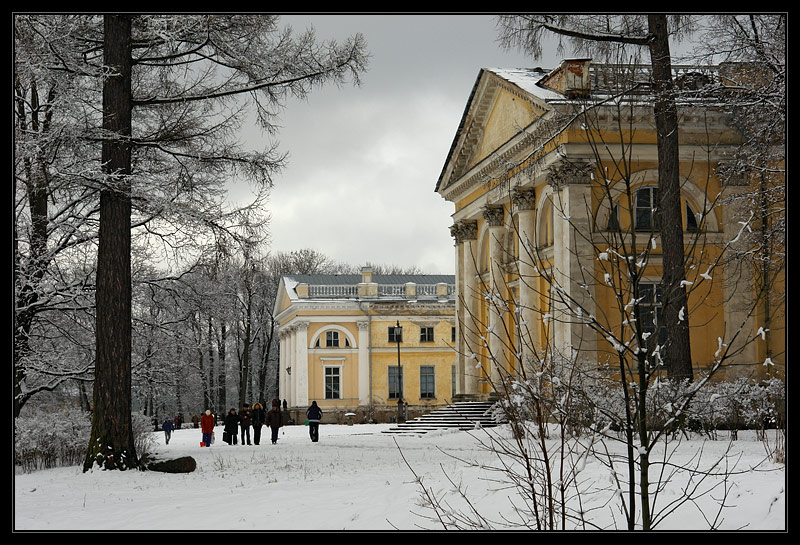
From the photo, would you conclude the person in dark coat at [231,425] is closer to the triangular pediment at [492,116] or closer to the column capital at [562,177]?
the column capital at [562,177]

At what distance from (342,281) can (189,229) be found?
45715 millimetres

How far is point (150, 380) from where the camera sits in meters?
19.4

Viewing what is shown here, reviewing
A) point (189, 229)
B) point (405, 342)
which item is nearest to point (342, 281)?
point (405, 342)

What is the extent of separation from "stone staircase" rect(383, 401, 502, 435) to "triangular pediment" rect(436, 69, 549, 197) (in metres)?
8.55

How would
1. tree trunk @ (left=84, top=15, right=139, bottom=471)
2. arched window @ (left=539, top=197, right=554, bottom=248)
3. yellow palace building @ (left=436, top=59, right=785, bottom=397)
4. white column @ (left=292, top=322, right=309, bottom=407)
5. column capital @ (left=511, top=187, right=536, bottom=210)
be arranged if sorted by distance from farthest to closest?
white column @ (left=292, top=322, right=309, bottom=407) < column capital @ (left=511, top=187, right=536, bottom=210) < arched window @ (left=539, top=197, right=554, bottom=248) < yellow palace building @ (left=436, top=59, right=785, bottom=397) < tree trunk @ (left=84, top=15, right=139, bottom=471)

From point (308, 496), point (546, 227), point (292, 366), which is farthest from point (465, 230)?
point (308, 496)

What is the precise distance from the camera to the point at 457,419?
31.6 m

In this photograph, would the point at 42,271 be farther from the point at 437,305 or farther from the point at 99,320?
the point at 437,305

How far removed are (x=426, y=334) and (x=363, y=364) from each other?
170 inches

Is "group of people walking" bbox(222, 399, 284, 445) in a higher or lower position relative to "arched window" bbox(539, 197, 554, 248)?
lower

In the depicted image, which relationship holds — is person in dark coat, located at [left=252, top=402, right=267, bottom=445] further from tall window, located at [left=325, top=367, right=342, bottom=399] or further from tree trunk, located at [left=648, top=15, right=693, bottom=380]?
tall window, located at [left=325, top=367, right=342, bottom=399]

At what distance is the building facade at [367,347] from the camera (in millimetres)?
56531

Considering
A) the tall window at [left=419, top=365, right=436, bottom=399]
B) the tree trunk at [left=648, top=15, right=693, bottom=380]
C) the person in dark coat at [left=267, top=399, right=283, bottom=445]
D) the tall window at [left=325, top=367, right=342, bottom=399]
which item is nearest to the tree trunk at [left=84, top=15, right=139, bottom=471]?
the tree trunk at [left=648, top=15, right=693, bottom=380]

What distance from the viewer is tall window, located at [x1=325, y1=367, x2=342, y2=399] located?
56.6 m
